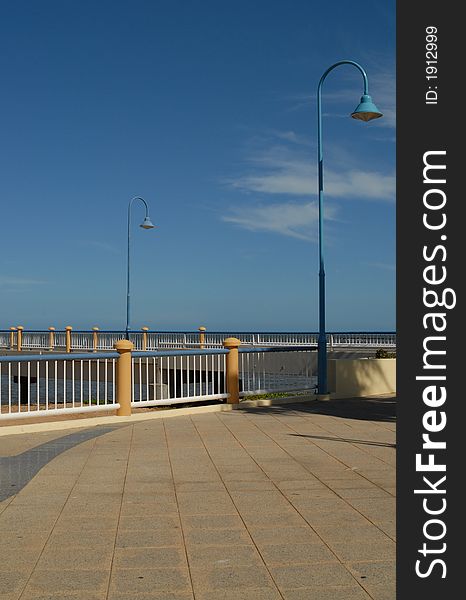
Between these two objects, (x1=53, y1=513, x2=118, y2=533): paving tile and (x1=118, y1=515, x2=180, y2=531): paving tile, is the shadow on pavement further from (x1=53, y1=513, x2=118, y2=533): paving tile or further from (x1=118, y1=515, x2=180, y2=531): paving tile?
(x1=53, y1=513, x2=118, y2=533): paving tile

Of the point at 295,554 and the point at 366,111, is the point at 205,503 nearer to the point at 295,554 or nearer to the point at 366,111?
the point at 295,554

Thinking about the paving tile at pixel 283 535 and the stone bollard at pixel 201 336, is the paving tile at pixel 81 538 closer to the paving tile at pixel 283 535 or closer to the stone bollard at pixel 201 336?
the paving tile at pixel 283 535

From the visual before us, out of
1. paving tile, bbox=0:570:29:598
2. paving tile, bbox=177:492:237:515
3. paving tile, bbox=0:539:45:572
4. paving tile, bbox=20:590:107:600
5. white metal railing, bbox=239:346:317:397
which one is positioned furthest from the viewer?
white metal railing, bbox=239:346:317:397

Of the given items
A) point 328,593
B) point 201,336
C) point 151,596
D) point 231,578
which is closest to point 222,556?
point 231,578

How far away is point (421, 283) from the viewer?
438 cm

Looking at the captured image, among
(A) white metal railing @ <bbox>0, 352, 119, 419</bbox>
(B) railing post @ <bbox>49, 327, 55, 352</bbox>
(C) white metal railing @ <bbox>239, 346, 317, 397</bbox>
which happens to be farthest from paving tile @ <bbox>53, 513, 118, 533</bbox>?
(B) railing post @ <bbox>49, 327, 55, 352</bbox>

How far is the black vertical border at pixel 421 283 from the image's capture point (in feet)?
13.4

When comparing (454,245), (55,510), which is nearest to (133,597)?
(55,510)

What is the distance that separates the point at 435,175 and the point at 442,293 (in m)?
0.74

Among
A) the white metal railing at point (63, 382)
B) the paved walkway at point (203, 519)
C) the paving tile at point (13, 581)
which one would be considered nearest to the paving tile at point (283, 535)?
the paved walkway at point (203, 519)

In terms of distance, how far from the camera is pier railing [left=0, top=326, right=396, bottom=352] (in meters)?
32.6

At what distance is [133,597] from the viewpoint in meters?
4.54

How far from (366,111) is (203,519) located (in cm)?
1116

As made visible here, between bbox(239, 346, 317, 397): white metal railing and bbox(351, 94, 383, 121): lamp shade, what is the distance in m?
5.21
